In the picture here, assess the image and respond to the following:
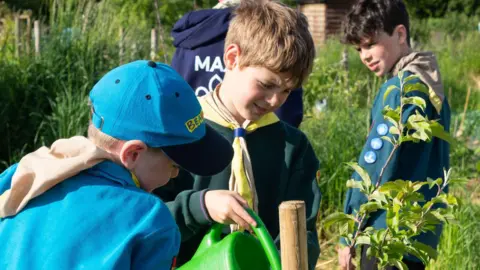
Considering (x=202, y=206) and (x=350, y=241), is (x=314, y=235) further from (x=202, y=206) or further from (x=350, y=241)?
(x=202, y=206)

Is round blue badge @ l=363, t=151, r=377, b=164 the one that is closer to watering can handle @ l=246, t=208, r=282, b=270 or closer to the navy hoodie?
the navy hoodie

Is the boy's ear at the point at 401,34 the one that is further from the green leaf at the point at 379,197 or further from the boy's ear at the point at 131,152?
the boy's ear at the point at 131,152

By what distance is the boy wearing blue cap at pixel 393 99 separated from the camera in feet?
8.99

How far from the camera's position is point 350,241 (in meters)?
1.86

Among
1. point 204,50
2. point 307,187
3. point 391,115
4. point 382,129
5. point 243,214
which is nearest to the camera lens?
point 243,214

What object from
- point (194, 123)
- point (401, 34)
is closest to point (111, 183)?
point (194, 123)

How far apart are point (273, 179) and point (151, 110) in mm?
789

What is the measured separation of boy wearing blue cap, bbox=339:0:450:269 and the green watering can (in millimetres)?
1058

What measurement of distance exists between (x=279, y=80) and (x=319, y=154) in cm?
315

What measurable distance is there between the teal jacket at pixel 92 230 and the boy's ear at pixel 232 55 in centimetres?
83

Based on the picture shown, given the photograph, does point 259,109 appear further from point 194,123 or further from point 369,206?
point 194,123

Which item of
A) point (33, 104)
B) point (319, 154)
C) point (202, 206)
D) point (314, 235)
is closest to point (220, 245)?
point (202, 206)

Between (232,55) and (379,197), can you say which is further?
(232,55)

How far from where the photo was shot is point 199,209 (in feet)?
6.14
